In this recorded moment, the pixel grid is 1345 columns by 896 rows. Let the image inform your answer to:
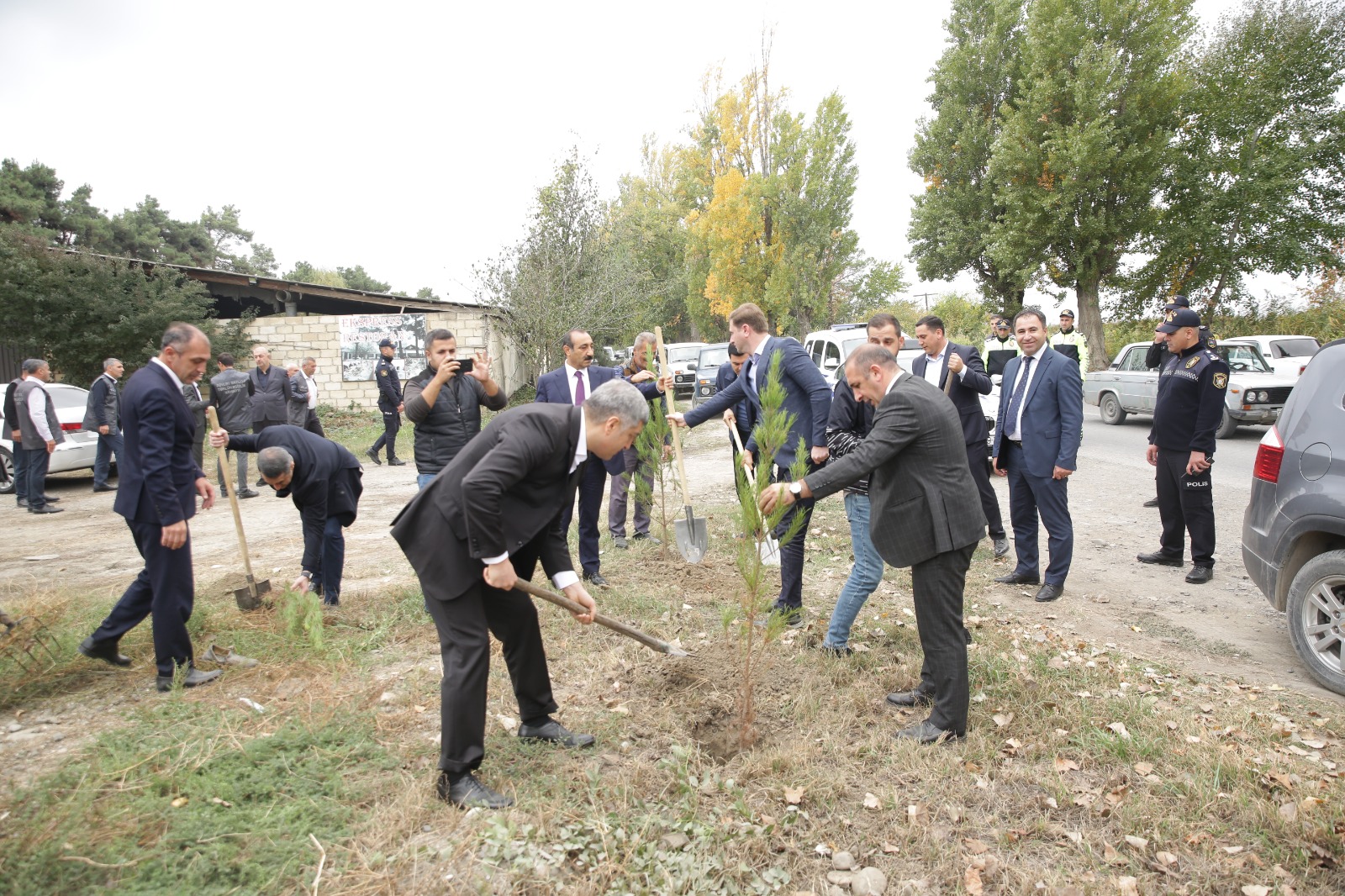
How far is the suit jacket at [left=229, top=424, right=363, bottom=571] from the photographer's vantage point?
5148 millimetres

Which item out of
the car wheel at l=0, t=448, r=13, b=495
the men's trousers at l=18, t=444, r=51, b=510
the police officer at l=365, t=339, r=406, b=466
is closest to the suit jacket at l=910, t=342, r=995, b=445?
the police officer at l=365, t=339, r=406, b=466

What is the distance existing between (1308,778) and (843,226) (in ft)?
82.9

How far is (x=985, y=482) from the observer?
6.51 metres

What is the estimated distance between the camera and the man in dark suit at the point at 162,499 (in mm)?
3936

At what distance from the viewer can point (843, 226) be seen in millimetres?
26141

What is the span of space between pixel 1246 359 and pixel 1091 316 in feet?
32.9

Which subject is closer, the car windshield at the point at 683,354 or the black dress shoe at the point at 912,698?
the black dress shoe at the point at 912,698

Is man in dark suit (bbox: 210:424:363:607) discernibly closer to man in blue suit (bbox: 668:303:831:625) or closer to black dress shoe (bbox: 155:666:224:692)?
black dress shoe (bbox: 155:666:224:692)

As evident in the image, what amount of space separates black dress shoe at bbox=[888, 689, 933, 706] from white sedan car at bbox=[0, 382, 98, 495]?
488 inches

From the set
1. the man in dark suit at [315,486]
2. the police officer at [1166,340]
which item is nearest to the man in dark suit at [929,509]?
the man in dark suit at [315,486]

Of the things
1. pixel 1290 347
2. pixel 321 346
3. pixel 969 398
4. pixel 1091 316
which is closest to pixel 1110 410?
pixel 1290 347

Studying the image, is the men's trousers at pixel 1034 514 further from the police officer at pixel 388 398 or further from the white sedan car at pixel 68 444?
the white sedan car at pixel 68 444

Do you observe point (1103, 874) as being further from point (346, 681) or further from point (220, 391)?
point (220, 391)

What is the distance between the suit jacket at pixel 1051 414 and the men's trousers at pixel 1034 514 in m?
0.14
